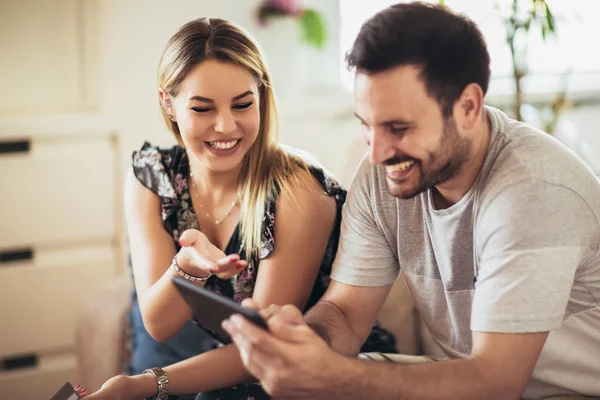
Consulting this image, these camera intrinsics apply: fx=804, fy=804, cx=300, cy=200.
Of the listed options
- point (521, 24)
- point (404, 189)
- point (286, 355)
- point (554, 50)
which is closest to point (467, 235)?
point (404, 189)

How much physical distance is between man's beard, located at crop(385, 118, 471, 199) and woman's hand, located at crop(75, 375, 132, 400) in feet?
1.95

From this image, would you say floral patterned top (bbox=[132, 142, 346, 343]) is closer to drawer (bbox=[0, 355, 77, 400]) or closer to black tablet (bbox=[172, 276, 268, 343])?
black tablet (bbox=[172, 276, 268, 343])

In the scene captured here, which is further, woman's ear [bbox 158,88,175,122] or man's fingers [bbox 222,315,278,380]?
woman's ear [bbox 158,88,175,122]

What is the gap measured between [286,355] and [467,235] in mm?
410

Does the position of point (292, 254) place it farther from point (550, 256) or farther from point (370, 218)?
point (550, 256)

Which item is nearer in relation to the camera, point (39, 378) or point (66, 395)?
point (66, 395)

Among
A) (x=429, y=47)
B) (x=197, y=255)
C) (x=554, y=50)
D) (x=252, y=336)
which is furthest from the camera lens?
(x=554, y=50)

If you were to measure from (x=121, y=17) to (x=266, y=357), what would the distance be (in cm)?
169

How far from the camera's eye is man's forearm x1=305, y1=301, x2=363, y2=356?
142 cm

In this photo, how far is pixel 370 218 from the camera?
59.1 inches

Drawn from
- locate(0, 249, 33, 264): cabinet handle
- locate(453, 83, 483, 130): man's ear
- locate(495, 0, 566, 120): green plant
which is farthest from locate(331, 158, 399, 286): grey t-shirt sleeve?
locate(0, 249, 33, 264): cabinet handle

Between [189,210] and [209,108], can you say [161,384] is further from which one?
[209,108]

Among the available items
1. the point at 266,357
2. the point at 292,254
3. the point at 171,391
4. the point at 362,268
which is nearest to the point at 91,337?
the point at 171,391

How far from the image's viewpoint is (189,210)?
1.76m
